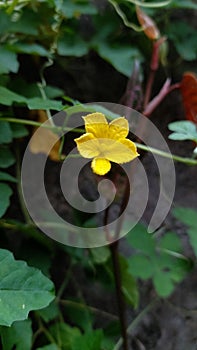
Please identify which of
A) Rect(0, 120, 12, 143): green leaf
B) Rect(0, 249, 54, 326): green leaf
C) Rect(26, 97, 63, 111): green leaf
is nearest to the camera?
Rect(0, 249, 54, 326): green leaf

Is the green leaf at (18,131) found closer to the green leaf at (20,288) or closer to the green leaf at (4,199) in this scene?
the green leaf at (4,199)

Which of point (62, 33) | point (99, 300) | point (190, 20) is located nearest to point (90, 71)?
point (62, 33)

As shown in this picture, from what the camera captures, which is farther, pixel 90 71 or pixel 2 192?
pixel 90 71

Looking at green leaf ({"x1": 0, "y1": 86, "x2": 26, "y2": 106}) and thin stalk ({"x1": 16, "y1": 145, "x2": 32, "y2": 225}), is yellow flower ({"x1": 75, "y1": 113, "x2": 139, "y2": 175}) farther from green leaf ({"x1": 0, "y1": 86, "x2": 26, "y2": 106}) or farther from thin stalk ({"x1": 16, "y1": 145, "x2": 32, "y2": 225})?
thin stalk ({"x1": 16, "y1": 145, "x2": 32, "y2": 225})

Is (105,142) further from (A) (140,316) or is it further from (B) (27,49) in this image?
(A) (140,316)

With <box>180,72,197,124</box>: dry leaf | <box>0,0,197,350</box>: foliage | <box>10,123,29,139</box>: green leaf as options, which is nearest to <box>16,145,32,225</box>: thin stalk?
<box>0,0,197,350</box>: foliage

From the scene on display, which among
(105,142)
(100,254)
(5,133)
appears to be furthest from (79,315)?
(105,142)

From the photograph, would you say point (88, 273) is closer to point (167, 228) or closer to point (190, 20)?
point (167, 228)
